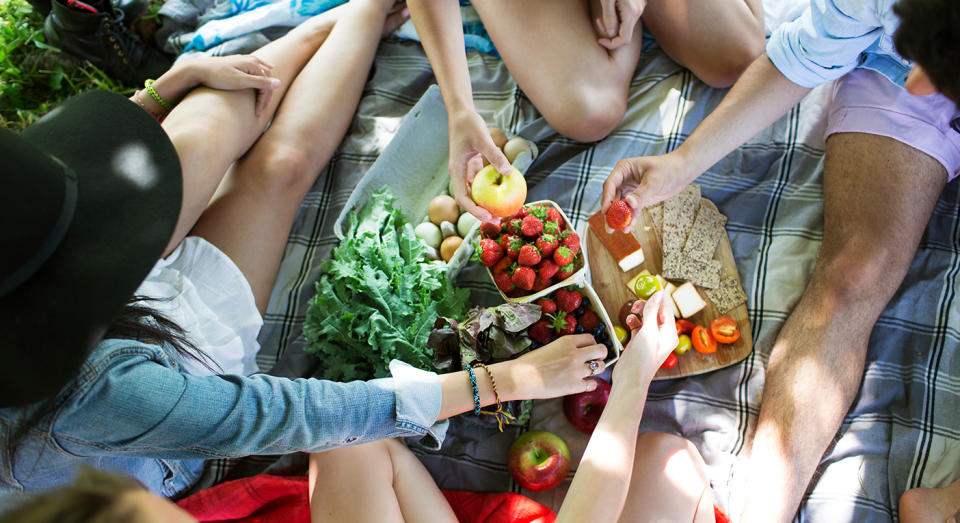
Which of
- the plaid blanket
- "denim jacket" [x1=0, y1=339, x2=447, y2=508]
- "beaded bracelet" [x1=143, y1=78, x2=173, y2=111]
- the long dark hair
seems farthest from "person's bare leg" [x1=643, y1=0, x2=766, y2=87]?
the long dark hair

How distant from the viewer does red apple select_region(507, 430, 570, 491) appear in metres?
1.60

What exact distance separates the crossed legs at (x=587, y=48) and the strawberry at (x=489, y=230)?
0.53m

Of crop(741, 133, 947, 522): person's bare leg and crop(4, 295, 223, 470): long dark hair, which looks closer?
crop(4, 295, 223, 470): long dark hair

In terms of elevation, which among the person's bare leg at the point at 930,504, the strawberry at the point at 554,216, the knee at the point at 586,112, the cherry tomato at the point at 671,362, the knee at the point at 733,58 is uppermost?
the knee at the point at 733,58

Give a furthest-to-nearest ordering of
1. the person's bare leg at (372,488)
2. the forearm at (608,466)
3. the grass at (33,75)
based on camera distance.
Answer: the grass at (33,75)
the person's bare leg at (372,488)
the forearm at (608,466)

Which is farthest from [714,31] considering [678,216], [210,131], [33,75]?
[33,75]

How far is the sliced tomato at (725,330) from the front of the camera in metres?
1.72

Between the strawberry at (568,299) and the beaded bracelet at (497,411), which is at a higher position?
the strawberry at (568,299)

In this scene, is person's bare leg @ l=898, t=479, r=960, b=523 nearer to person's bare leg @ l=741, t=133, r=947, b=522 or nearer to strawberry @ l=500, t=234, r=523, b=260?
person's bare leg @ l=741, t=133, r=947, b=522

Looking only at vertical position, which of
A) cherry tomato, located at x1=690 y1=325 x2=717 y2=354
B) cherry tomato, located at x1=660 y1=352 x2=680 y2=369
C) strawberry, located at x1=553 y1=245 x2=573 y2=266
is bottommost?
cherry tomato, located at x1=660 y1=352 x2=680 y2=369

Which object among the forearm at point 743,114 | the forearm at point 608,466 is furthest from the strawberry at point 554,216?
the forearm at point 608,466

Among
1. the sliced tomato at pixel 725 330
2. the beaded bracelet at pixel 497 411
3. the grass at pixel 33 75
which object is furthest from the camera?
the grass at pixel 33 75

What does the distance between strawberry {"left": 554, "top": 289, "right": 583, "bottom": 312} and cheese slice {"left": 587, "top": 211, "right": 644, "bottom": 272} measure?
0.77 ft

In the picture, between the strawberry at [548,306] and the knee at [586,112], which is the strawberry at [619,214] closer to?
the strawberry at [548,306]
